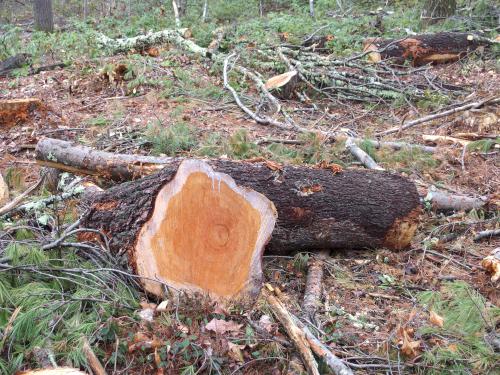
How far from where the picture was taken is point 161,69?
315 inches


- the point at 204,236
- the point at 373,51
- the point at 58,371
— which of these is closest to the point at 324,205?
the point at 204,236

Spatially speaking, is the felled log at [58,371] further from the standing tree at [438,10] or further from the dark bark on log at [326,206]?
the standing tree at [438,10]

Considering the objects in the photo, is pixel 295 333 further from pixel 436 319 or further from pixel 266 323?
pixel 436 319

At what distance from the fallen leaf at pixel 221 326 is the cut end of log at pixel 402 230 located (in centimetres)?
159

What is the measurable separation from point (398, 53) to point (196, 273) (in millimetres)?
6709

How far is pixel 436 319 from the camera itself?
2934mm

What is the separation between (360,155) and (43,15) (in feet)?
32.1

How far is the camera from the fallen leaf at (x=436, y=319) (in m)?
2.92

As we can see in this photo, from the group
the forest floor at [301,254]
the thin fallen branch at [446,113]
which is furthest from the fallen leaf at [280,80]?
the thin fallen branch at [446,113]

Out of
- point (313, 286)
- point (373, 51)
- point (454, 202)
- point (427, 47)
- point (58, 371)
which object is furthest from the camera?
point (427, 47)

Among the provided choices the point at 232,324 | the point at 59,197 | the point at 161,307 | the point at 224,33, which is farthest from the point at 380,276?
the point at 224,33

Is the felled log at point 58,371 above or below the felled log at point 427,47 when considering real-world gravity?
below

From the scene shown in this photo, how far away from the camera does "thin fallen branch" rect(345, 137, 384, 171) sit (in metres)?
4.92

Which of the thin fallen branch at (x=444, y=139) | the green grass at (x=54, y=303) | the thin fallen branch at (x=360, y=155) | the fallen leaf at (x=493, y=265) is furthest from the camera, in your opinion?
the thin fallen branch at (x=444, y=139)
